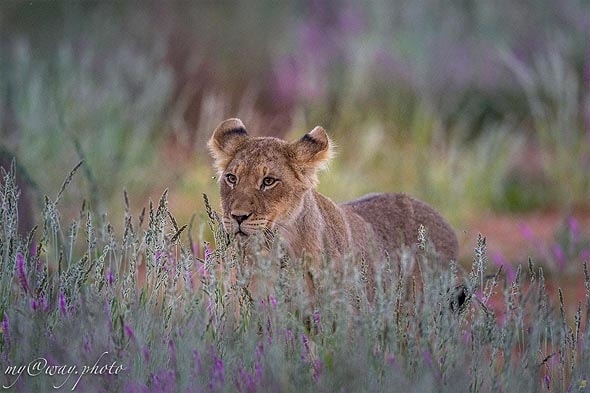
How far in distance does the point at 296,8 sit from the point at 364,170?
6.78 metres

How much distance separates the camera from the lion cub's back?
5.95 metres

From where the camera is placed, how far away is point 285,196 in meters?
5.11

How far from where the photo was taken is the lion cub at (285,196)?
4965mm

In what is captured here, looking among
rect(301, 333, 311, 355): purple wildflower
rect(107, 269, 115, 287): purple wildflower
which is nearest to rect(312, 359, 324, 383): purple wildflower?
rect(301, 333, 311, 355): purple wildflower

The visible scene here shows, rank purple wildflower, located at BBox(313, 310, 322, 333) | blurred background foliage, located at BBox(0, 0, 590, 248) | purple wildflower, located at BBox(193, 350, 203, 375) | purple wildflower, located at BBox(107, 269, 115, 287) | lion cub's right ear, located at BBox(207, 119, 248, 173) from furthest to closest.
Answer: blurred background foliage, located at BBox(0, 0, 590, 248) → lion cub's right ear, located at BBox(207, 119, 248, 173) → purple wildflower, located at BBox(107, 269, 115, 287) → purple wildflower, located at BBox(313, 310, 322, 333) → purple wildflower, located at BBox(193, 350, 203, 375)

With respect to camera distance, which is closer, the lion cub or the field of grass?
the field of grass

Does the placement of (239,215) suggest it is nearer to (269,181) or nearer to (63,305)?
(269,181)

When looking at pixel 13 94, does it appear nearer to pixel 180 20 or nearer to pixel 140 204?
pixel 140 204

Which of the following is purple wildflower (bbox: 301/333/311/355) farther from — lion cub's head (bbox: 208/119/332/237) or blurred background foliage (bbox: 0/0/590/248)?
blurred background foliage (bbox: 0/0/590/248)

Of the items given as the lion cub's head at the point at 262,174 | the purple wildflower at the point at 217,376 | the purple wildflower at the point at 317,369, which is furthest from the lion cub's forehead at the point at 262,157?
the purple wildflower at the point at 217,376

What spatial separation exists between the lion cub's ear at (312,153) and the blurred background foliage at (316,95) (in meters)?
3.21

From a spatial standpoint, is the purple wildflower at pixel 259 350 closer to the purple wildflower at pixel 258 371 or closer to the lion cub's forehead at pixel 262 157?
the purple wildflower at pixel 258 371

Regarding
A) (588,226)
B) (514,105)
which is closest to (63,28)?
(514,105)

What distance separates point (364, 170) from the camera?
1055cm
